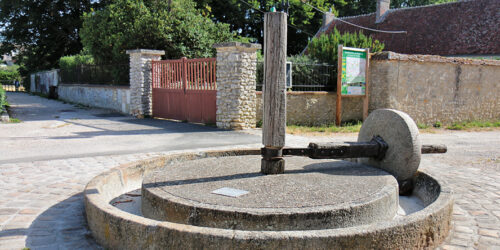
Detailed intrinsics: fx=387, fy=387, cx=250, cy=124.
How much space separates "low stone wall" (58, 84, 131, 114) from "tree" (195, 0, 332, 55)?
9.98 m

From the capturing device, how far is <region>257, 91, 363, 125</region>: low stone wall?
39.3ft

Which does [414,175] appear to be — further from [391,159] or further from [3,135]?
[3,135]

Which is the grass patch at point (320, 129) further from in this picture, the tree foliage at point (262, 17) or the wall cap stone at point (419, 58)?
the tree foliage at point (262, 17)

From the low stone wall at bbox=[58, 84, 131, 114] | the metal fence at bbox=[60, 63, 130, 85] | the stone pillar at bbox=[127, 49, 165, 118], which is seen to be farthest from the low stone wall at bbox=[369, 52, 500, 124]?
the metal fence at bbox=[60, 63, 130, 85]

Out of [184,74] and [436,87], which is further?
[436,87]

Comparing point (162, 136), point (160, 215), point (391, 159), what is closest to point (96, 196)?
point (160, 215)

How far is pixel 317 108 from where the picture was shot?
12.4 meters

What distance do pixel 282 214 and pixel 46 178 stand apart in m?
3.81

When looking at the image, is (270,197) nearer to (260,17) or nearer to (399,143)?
(399,143)

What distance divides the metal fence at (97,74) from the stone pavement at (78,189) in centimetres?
677

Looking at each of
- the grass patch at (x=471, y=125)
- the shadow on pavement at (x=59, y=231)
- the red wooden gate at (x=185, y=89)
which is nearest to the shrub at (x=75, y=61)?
the red wooden gate at (x=185, y=89)

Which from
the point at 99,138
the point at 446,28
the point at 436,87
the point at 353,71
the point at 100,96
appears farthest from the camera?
A: the point at 446,28

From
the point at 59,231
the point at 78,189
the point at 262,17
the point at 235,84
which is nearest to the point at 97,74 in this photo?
the point at 235,84

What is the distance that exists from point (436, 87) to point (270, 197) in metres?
11.7
